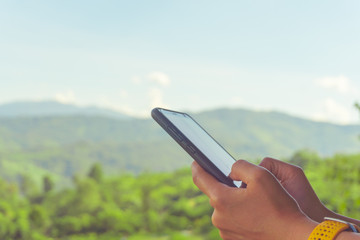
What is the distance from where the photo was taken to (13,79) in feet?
252

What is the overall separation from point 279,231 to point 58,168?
124ft

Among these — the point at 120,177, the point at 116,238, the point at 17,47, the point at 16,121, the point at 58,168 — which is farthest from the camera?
the point at 17,47

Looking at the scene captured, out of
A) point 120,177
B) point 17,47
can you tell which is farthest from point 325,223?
point 17,47

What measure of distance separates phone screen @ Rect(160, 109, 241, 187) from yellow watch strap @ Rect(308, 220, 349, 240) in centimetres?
12

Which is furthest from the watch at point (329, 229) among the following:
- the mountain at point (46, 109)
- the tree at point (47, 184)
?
the mountain at point (46, 109)

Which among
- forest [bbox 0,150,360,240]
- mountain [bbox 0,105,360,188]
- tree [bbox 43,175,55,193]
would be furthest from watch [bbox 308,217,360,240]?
mountain [bbox 0,105,360,188]

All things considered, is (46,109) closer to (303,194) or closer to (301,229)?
(303,194)

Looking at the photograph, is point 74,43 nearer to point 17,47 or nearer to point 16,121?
point 17,47

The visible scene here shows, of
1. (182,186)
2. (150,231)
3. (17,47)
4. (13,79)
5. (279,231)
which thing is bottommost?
(150,231)

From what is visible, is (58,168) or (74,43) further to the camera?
(74,43)

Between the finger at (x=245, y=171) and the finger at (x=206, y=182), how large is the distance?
0.02 metres

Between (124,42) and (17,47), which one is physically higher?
(17,47)

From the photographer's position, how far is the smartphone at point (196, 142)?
1.48 ft

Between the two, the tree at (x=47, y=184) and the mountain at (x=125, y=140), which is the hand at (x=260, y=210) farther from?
the mountain at (x=125, y=140)
